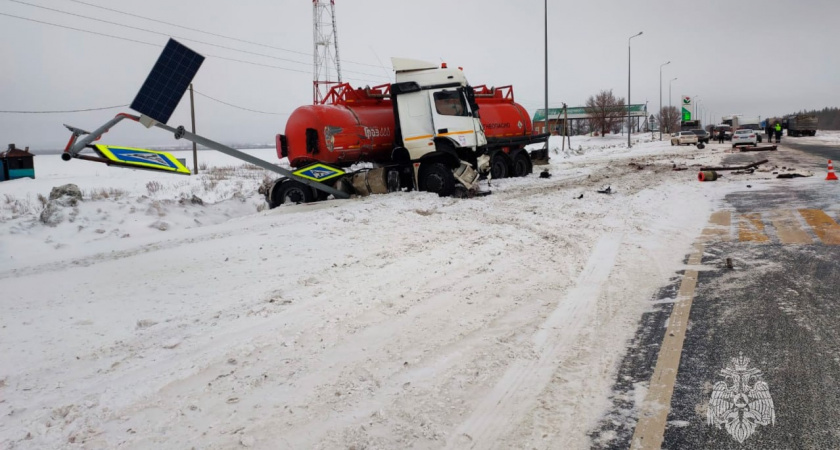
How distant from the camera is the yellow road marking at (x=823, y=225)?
7.98m

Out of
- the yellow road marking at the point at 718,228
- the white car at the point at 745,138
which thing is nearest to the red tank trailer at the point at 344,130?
the yellow road marking at the point at 718,228

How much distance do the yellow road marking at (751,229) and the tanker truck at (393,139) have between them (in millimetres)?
6501

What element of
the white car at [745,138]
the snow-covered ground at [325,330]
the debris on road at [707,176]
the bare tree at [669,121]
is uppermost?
the bare tree at [669,121]

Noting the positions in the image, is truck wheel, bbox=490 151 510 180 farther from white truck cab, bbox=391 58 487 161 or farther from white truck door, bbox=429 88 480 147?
white truck cab, bbox=391 58 487 161

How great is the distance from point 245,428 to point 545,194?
1252 cm

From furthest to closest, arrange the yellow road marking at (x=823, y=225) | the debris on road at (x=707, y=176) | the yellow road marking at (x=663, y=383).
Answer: the debris on road at (x=707, y=176) → the yellow road marking at (x=823, y=225) → the yellow road marking at (x=663, y=383)

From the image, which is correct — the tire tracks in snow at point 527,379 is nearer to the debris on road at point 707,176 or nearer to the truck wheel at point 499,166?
the debris on road at point 707,176

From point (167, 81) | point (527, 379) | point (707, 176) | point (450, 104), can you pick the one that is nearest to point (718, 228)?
point (527, 379)

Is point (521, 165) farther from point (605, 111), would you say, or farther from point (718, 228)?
point (605, 111)

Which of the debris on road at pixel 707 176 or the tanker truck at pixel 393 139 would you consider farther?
the debris on road at pixel 707 176

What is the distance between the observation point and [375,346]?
432cm

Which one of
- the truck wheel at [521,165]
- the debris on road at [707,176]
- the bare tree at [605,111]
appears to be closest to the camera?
the debris on road at [707,176]

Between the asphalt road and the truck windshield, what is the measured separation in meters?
8.72

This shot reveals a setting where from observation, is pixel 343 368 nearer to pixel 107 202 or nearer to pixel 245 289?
pixel 245 289
